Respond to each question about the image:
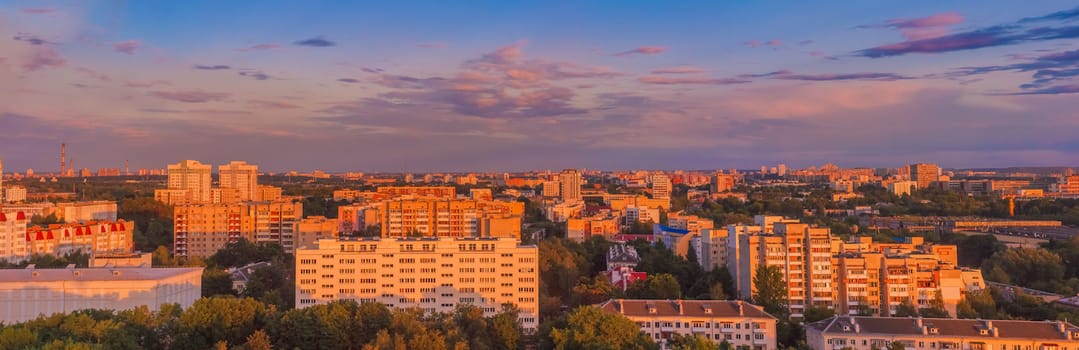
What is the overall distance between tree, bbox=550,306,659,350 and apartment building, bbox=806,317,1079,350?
358cm

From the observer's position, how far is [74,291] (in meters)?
15.4

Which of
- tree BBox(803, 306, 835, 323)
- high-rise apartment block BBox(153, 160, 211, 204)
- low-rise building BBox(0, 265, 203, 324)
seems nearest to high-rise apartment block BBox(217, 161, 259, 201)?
high-rise apartment block BBox(153, 160, 211, 204)

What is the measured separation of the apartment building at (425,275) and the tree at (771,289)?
181 inches

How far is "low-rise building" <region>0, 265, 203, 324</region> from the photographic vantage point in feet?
49.7

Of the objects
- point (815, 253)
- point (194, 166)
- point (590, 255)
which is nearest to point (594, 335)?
point (815, 253)

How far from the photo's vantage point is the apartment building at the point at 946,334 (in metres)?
13.0

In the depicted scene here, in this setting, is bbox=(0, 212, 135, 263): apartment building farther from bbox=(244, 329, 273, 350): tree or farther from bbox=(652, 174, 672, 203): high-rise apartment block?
bbox=(652, 174, 672, 203): high-rise apartment block

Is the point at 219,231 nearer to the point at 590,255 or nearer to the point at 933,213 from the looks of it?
the point at 590,255

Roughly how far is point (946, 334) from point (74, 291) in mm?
15079

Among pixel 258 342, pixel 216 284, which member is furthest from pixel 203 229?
pixel 258 342

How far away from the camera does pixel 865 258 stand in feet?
57.1

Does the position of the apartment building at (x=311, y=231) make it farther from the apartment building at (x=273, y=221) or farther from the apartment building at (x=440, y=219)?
the apartment building at (x=273, y=221)

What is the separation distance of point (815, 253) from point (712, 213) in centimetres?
2102

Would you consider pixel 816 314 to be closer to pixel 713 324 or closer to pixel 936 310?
pixel 936 310
